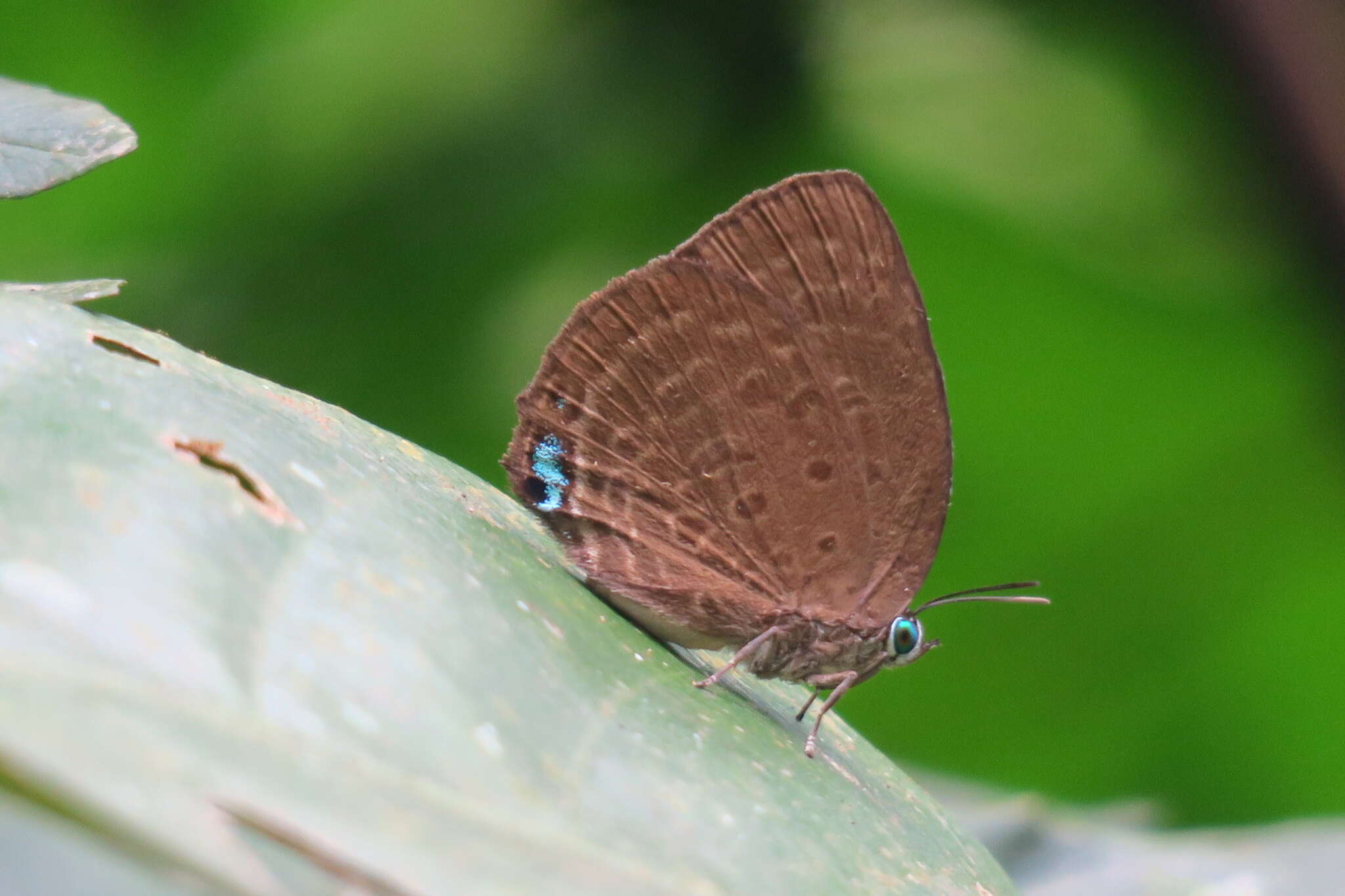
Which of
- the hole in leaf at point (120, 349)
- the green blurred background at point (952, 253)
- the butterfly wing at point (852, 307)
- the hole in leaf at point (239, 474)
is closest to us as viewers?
the hole in leaf at point (239, 474)

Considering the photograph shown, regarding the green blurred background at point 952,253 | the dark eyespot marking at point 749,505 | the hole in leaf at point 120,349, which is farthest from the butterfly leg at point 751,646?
the green blurred background at point 952,253

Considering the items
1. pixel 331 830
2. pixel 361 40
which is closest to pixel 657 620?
pixel 331 830

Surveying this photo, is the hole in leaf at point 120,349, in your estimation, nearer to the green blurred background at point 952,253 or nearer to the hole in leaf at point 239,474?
the hole in leaf at point 239,474

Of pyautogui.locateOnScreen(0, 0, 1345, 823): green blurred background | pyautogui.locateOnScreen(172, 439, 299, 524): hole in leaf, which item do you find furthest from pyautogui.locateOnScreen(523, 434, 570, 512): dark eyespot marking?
pyautogui.locateOnScreen(0, 0, 1345, 823): green blurred background

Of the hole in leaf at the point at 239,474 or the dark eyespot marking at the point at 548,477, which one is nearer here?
the hole in leaf at the point at 239,474

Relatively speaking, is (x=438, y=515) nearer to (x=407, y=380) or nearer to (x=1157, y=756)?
(x=407, y=380)

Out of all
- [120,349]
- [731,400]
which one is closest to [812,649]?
[731,400]

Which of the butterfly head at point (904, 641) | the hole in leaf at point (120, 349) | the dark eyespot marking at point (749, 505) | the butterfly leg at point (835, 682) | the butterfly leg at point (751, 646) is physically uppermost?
the hole in leaf at point (120, 349)
